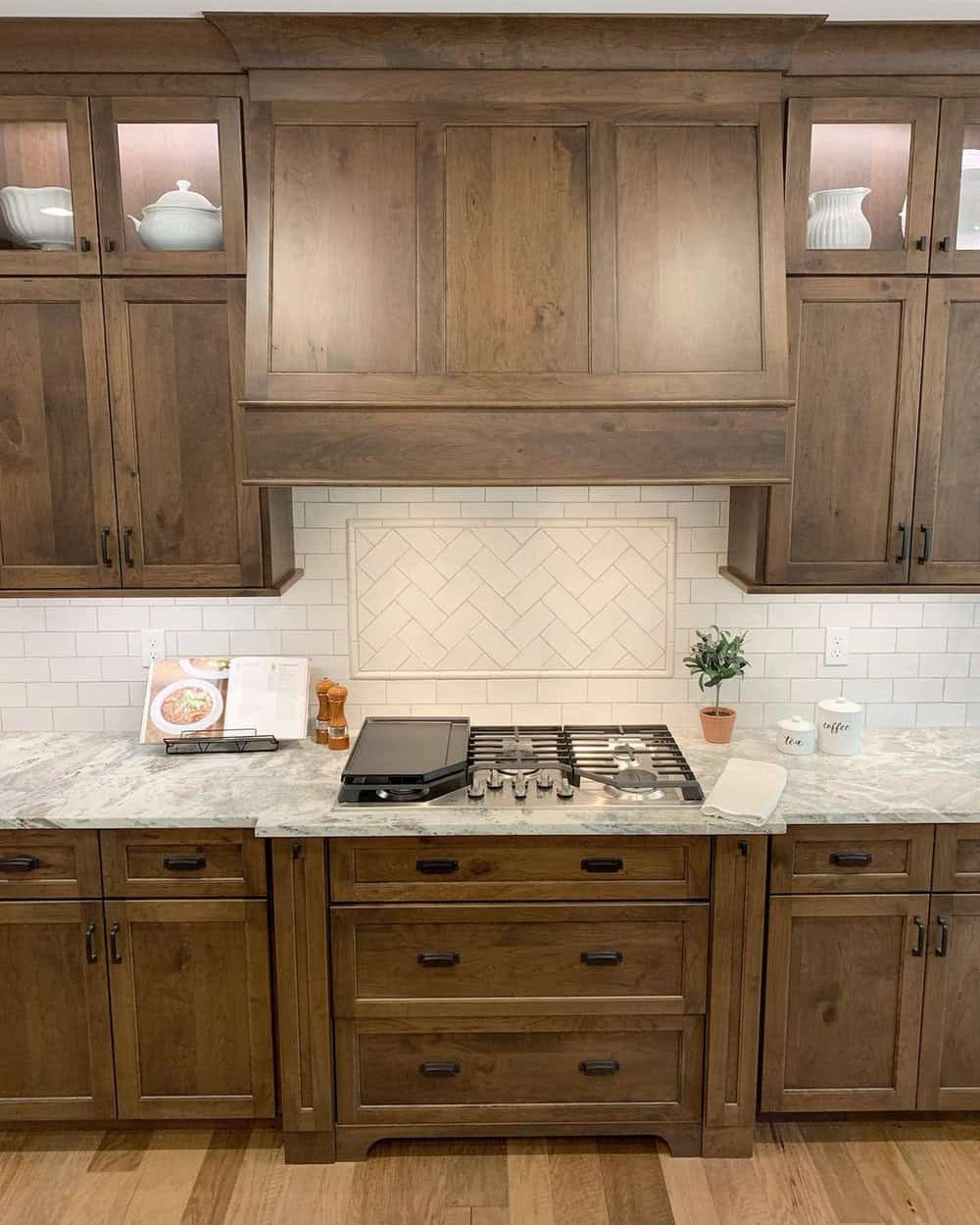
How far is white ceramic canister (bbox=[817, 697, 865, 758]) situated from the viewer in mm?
3072

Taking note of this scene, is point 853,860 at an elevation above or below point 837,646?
below

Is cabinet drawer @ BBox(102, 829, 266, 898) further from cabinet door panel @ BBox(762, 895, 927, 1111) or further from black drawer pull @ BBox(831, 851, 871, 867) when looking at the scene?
black drawer pull @ BBox(831, 851, 871, 867)

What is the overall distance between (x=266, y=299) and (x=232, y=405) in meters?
0.33

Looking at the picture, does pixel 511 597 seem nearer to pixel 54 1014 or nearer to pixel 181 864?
pixel 181 864

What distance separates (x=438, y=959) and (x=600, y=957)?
420mm

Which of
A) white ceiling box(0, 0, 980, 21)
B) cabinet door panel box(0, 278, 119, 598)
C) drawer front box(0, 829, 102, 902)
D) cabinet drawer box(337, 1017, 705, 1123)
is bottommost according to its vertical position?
cabinet drawer box(337, 1017, 705, 1123)

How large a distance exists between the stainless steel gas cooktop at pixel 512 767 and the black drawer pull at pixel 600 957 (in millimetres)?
391

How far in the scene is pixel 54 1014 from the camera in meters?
2.81

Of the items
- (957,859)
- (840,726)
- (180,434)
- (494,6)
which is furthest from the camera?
(840,726)

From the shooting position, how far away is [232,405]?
113 inches

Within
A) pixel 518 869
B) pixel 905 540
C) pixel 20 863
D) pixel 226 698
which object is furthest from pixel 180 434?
pixel 905 540

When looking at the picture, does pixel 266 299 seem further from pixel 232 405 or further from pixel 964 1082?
pixel 964 1082

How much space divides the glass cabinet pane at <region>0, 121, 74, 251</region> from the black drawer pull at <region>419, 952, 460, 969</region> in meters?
2.11

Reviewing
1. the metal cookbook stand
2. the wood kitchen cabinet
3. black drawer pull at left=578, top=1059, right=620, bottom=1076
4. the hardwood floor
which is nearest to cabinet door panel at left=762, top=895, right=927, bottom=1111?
the hardwood floor
